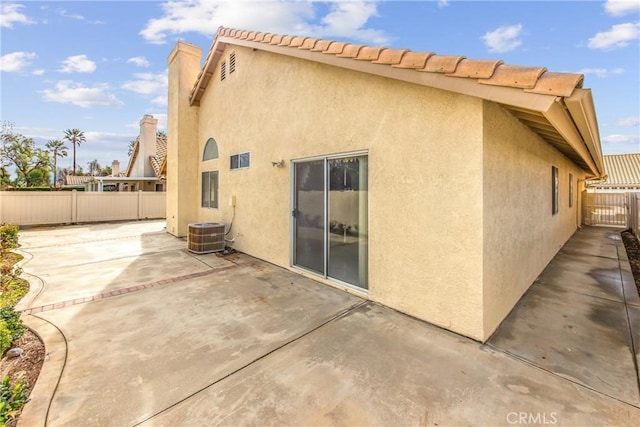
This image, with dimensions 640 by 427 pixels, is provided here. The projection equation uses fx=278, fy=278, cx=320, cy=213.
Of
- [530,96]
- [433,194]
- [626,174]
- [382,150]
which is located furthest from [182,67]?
[626,174]

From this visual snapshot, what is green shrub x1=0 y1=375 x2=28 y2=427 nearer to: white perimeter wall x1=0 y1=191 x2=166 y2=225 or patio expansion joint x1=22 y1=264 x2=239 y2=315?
patio expansion joint x1=22 y1=264 x2=239 y2=315

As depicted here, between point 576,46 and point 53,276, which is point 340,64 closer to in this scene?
point 576,46

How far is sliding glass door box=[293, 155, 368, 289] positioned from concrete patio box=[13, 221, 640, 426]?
53 cm

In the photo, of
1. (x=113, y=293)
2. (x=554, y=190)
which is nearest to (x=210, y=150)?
(x=113, y=293)

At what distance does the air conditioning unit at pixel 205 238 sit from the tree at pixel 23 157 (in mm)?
29629

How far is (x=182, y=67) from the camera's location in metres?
11.0

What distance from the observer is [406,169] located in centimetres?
429

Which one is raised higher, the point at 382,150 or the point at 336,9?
the point at 336,9

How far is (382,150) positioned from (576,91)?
2.38 metres

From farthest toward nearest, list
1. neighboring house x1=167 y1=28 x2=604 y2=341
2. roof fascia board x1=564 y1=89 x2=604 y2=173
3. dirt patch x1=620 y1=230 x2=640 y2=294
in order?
dirt patch x1=620 y1=230 x2=640 y2=294 → neighboring house x1=167 y1=28 x2=604 y2=341 → roof fascia board x1=564 y1=89 x2=604 y2=173

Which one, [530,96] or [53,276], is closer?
[530,96]

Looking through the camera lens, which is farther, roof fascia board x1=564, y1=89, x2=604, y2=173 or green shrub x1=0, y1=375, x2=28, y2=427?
roof fascia board x1=564, y1=89, x2=604, y2=173

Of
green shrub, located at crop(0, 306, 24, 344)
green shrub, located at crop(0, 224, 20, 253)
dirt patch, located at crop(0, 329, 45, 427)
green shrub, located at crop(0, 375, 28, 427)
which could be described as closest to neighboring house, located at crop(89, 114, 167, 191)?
green shrub, located at crop(0, 224, 20, 253)

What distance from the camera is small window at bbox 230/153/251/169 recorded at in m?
8.19
